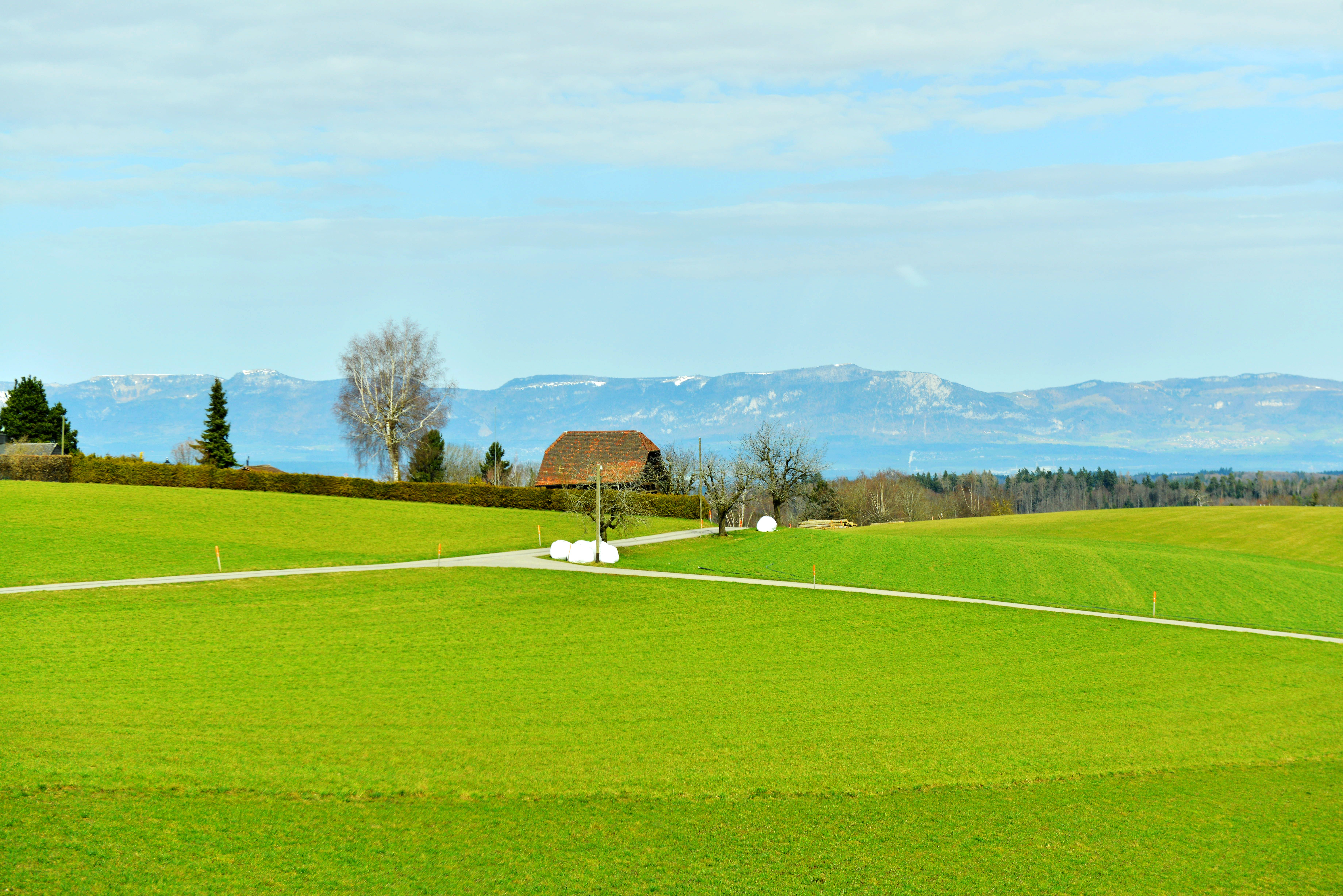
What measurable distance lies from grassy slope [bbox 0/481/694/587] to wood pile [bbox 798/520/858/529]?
19697 mm

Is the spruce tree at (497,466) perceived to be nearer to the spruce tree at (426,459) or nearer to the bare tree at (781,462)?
the spruce tree at (426,459)

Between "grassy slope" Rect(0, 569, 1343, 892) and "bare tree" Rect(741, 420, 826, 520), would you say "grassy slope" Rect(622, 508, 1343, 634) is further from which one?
"bare tree" Rect(741, 420, 826, 520)

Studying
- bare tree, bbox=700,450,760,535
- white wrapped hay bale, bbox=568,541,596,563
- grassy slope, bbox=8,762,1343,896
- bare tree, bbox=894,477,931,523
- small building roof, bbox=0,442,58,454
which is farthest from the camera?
bare tree, bbox=894,477,931,523

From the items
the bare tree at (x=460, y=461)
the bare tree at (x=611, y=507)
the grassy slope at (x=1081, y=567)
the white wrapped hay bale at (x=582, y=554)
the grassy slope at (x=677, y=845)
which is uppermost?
the bare tree at (x=460, y=461)

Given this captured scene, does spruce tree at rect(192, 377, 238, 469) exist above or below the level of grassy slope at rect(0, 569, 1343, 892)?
above

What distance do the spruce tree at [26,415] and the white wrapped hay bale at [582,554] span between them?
96595 mm

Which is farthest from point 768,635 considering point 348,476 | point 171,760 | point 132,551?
point 348,476

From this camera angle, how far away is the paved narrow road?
39.6 meters

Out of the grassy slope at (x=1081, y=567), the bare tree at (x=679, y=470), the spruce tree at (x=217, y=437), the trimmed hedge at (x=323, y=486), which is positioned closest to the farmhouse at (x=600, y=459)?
the bare tree at (x=679, y=470)

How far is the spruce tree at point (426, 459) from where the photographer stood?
101 metres

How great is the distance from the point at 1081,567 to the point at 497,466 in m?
75.0

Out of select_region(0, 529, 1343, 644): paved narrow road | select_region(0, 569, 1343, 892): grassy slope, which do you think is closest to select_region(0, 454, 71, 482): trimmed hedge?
select_region(0, 529, 1343, 644): paved narrow road

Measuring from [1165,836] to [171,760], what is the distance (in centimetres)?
1877

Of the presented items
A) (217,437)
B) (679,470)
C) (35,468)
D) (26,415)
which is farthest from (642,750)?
(26,415)
